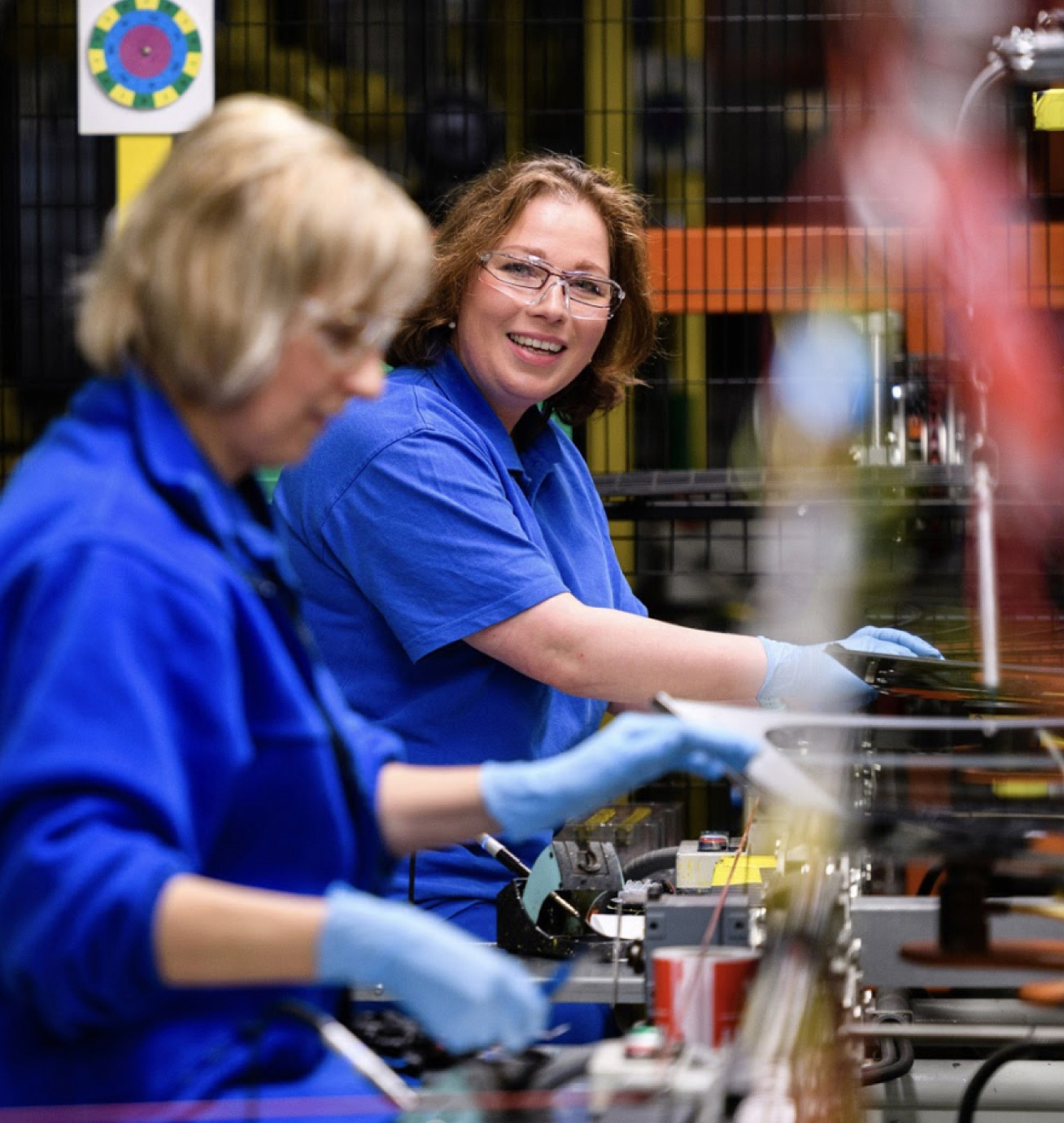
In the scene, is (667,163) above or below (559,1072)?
above

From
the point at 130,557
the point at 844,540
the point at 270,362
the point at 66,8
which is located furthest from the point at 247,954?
the point at 66,8

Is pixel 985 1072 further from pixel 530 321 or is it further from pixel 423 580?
pixel 530 321

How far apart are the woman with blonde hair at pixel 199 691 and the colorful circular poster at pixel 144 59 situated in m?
2.56

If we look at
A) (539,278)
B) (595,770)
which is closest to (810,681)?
(539,278)

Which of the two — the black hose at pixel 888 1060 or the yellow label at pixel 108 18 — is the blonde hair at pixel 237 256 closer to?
the black hose at pixel 888 1060

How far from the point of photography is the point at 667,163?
13.6 feet

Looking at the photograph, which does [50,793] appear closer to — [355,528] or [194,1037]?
[194,1037]

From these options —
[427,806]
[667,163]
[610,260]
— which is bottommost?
[427,806]

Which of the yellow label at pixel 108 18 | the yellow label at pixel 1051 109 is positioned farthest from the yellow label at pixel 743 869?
the yellow label at pixel 108 18

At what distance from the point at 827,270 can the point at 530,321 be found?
77.1 inches

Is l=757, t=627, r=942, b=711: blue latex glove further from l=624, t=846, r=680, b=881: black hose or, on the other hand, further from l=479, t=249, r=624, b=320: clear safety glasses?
l=479, t=249, r=624, b=320: clear safety glasses

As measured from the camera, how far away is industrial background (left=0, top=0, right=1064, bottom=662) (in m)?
3.99

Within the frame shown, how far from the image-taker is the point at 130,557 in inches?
38.0

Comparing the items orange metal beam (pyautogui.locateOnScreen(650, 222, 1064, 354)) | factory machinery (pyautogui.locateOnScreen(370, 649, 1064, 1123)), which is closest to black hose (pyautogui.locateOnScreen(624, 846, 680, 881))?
factory machinery (pyautogui.locateOnScreen(370, 649, 1064, 1123))
